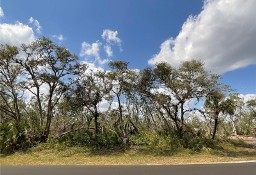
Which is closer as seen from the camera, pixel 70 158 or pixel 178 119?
pixel 70 158

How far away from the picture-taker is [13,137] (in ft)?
78.7

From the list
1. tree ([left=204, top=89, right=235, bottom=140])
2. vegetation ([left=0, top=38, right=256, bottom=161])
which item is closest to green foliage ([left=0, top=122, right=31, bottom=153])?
vegetation ([left=0, top=38, right=256, bottom=161])

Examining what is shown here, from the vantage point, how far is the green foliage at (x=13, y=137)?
23828 mm

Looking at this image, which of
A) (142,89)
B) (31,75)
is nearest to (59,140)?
(31,75)

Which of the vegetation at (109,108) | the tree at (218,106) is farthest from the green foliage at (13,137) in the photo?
the tree at (218,106)

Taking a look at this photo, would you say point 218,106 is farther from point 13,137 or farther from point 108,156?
point 13,137

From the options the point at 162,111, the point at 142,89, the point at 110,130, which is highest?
the point at 142,89

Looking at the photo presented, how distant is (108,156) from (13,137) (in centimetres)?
795

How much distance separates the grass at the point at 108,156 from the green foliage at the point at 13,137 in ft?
3.45

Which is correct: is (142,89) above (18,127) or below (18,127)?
above

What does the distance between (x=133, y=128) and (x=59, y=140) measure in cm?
712

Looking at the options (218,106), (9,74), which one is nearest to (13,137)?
(9,74)

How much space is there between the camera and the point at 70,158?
21.4 metres

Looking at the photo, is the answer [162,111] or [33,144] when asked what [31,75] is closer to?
[33,144]
